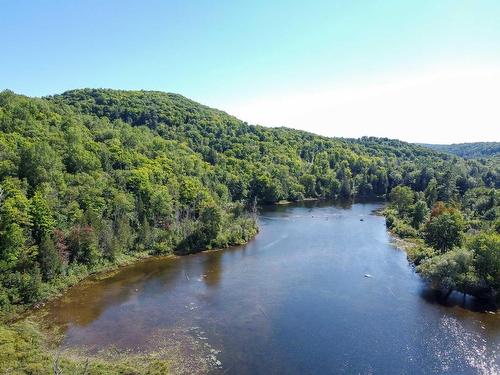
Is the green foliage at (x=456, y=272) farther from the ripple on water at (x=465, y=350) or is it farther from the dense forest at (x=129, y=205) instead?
the ripple on water at (x=465, y=350)

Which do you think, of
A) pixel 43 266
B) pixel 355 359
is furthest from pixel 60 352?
pixel 355 359

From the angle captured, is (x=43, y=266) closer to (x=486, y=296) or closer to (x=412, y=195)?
(x=486, y=296)

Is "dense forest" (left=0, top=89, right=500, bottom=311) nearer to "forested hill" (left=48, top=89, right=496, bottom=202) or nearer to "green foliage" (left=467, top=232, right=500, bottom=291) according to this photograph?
"green foliage" (left=467, top=232, right=500, bottom=291)

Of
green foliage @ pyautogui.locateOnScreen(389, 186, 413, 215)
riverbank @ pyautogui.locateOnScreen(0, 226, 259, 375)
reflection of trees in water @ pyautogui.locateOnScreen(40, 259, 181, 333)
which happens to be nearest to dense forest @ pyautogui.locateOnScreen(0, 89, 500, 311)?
green foliage @ pyautogui.locateOnScreen(389, 186, 413, 215)

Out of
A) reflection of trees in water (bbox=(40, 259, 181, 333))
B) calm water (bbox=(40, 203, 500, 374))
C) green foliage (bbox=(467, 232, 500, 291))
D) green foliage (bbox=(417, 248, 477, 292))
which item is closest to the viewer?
calm water (bbox=(40, 203, 500, 374))

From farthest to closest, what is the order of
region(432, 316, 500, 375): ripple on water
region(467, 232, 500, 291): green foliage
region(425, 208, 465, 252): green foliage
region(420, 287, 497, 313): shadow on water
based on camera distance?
region(425, 208, 465, 252): green foliage, region(467, 232, 500, 291): green foliage, region(420, 287, 497, 313): shadow on water, region(432, 316, 500, 375): ripple on water

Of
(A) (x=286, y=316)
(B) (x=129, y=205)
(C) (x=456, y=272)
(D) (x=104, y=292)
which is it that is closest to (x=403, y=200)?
(C) (x=456, y=272)
